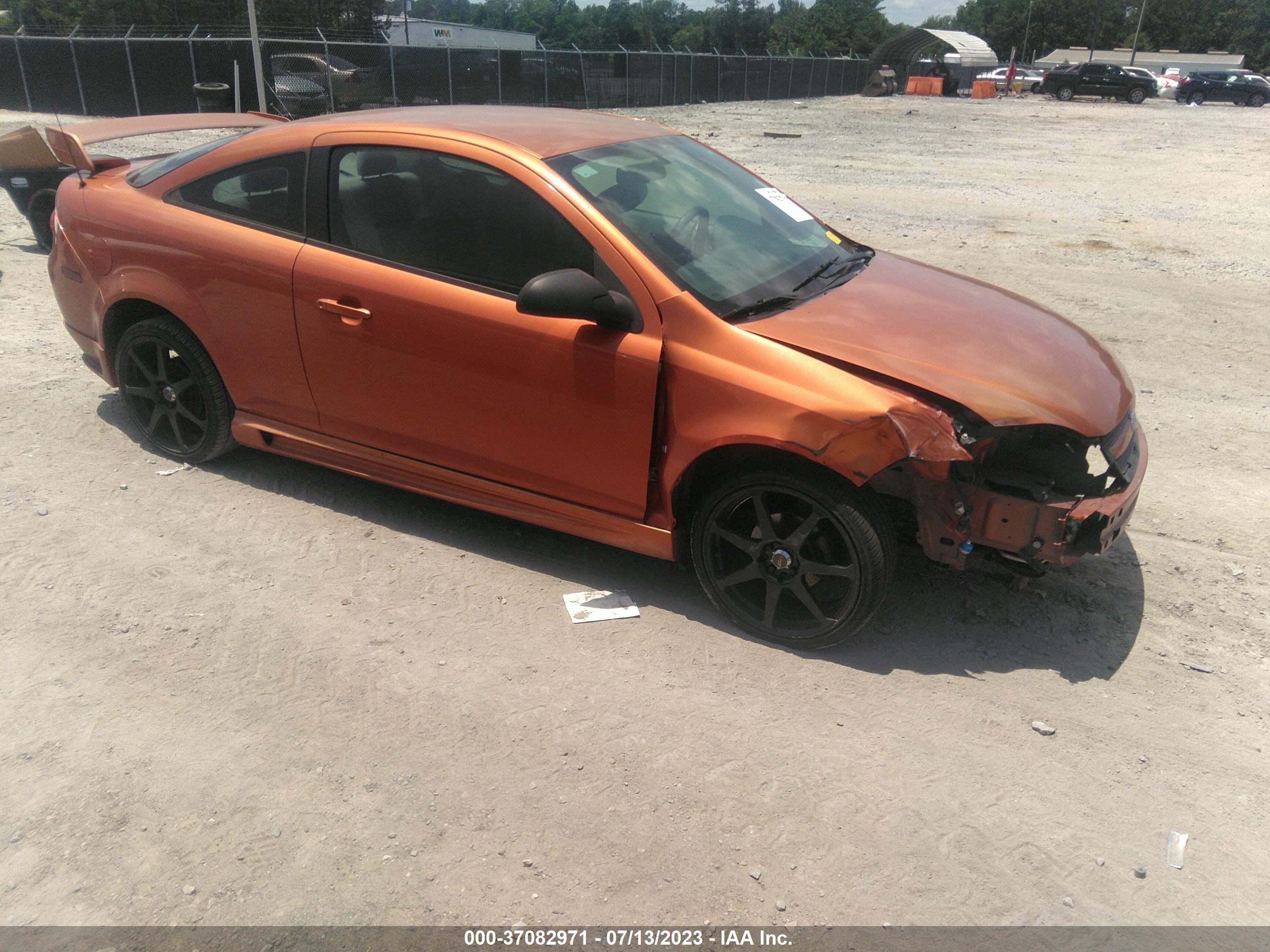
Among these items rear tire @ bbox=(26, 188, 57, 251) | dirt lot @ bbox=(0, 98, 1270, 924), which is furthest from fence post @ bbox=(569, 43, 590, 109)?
dirt lot @ bbox=(0, 98, 1270, 924)

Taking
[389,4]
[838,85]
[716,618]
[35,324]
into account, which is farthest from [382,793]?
[838,85]

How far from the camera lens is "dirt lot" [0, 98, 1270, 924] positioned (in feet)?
8.83

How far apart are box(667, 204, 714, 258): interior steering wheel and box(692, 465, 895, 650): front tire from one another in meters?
0.96

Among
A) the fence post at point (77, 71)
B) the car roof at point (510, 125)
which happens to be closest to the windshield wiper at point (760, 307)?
the car roof at point (510, 125)

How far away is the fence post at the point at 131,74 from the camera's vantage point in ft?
86.1

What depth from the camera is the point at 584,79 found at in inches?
1256

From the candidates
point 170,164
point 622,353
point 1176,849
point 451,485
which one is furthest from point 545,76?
point 1176,849

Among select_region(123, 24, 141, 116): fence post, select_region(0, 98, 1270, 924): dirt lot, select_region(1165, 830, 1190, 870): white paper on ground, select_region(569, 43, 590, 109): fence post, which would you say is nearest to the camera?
select_region(0, 98, 1270, 924): dirt lot

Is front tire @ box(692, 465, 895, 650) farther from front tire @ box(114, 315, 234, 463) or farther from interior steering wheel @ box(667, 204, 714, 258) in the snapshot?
front tire @ box(114, 315, 234, 463)

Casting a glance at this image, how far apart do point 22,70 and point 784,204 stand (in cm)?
3174

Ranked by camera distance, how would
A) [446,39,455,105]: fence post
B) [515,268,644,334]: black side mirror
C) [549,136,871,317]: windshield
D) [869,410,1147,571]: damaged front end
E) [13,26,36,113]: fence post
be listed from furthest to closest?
[13,26,36,113]: fence post → [446,39,455,105]: fence post → [549,136,871,317]: windshield → [515,268,644,334]: black side mirror → [869,410,1147,571]: damaged front end

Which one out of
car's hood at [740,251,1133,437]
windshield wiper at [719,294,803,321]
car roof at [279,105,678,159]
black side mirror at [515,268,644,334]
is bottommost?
car's hood at [740,251,1133,437]

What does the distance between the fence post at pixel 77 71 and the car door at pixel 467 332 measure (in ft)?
94.7

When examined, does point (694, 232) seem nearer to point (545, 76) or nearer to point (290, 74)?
point (290, 74)
